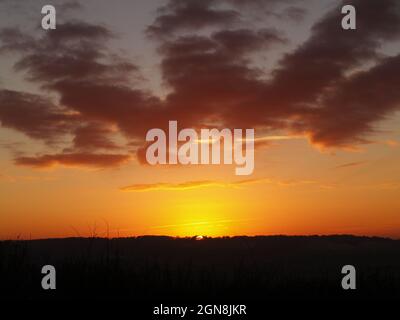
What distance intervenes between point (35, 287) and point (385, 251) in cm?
2641

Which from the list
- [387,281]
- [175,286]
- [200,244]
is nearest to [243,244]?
[200,244]

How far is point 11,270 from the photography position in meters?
13.6
